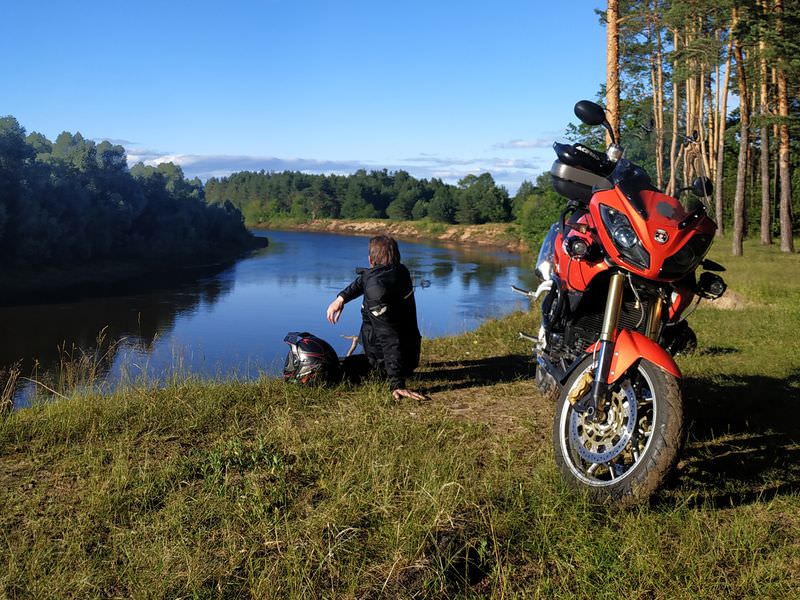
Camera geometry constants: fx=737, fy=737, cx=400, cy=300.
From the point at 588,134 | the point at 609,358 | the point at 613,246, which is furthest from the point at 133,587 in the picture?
the point at 588,134

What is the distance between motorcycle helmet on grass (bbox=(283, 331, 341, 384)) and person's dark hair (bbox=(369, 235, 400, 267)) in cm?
80

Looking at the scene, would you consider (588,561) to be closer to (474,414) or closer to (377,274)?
(474,414)

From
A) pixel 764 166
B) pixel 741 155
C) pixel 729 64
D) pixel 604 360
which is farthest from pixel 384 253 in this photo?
pixel 729 64

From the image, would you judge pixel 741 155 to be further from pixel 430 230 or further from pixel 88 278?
pixel 430 230

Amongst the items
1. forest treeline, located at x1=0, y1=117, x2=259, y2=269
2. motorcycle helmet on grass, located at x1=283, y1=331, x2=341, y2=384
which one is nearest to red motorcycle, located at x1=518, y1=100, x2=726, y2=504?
motorcycle helmet on grass, located at x1=283, y1=331, x2=341, y2=384

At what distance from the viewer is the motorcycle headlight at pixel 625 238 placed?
3.46 m

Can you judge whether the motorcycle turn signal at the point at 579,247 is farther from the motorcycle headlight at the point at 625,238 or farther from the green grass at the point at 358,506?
the green grass at the point at 358,506

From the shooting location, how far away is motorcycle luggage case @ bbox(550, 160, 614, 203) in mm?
4285

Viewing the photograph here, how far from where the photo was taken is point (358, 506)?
3.31 meters

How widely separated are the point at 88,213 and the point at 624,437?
174 feet

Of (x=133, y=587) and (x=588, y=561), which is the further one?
(x=588, y=561)

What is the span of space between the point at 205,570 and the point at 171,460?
1344 mm

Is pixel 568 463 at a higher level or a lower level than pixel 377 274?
lower

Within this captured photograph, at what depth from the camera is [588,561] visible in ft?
9.62
